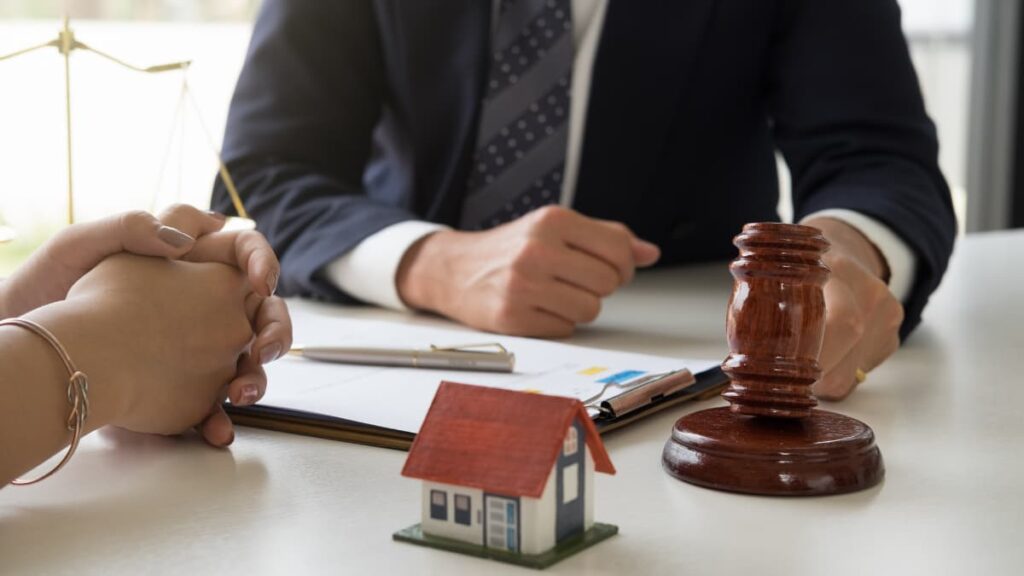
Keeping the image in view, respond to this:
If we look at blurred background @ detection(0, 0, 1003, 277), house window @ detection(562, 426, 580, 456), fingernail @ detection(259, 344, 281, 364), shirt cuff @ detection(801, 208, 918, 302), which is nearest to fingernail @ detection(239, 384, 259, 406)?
fingernail @ detection(259, 344, 281, 364)

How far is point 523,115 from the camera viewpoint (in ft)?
5.05

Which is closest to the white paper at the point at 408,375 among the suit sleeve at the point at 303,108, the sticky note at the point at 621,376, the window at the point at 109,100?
the sticky note at the point at 621,376

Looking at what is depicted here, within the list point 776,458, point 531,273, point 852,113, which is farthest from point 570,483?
point 852,113

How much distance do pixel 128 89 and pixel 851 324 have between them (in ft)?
10.1

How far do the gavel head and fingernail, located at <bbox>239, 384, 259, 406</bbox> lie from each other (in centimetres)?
30

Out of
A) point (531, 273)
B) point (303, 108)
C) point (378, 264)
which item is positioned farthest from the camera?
point (303, 108)

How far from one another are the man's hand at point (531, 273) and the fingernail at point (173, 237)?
0.44 metres

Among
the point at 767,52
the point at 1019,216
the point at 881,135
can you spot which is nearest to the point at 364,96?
the point at 767,52

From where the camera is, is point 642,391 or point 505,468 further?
point 642,391

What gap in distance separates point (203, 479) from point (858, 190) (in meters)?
0.88

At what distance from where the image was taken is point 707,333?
1.14m

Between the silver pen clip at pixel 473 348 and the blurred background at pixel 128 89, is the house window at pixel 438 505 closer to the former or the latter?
the silver pen clip at pixel 473 348

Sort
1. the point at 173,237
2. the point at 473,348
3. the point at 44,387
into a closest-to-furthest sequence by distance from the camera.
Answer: the point at 44,387
the point at 173,237
the point at 473,348

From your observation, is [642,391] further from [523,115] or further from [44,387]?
[523,115]
